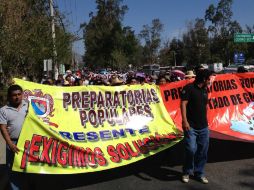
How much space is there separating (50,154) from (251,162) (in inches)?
142

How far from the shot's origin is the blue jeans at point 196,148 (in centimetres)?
580

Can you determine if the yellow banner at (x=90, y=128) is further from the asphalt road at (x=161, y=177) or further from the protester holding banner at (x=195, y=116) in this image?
the protester holding banner at (x=195, y=116)

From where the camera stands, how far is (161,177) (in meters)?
6.34

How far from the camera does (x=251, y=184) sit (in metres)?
5.79

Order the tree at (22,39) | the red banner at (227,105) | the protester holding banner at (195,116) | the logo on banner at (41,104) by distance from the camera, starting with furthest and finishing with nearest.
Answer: the tree at (22,39) < the red banner at (227,105) < the logo on banner at (41,104) < the protester holding banner at (195,116)

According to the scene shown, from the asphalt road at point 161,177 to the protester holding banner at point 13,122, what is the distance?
26.2 inches

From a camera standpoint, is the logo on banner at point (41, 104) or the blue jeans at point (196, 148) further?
the logo on banner at point (41, 104)

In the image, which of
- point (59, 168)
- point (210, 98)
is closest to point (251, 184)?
point (210, 98)

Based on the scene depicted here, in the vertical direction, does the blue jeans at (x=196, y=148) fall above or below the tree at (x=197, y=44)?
below

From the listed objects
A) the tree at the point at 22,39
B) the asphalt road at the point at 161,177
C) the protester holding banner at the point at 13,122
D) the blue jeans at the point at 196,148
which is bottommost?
the asphalt road at the point at 161,177

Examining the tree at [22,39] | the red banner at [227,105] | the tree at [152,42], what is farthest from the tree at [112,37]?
the red banner at [227,105]

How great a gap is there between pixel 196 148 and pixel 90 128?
1.72 meters

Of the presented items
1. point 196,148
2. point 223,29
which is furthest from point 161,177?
point 223,29

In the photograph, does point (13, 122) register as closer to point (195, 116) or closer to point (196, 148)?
point (195, 116)
